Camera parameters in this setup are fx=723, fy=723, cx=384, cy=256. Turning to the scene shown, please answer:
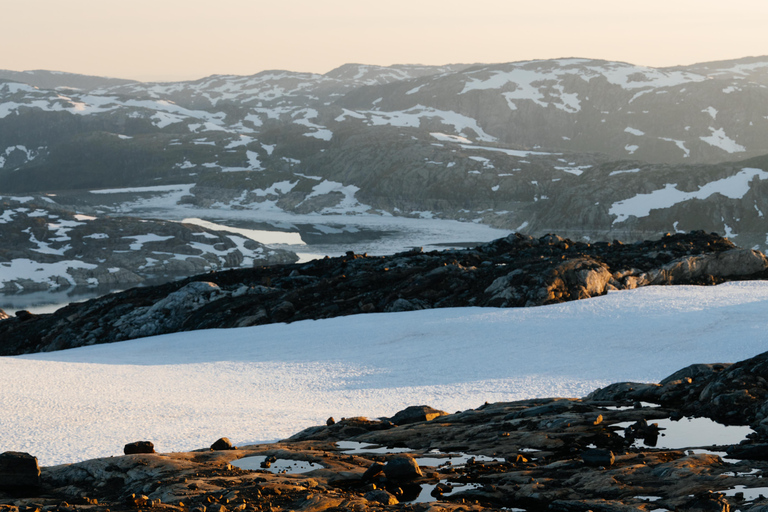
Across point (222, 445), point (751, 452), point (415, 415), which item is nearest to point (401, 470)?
point (222, 445)

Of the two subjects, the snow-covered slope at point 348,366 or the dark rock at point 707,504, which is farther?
the snow-covered slope at point 348,366

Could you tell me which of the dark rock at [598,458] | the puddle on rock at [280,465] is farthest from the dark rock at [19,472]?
the dark rock at [598,458]

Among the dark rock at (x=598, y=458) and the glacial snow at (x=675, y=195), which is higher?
the glacial snow at (x=675, y=195)

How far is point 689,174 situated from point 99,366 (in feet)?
447

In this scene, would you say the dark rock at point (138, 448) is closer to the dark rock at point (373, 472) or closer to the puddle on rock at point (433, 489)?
the dark rock at point (373, 472)

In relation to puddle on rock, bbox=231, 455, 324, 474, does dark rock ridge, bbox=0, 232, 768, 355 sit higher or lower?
higher

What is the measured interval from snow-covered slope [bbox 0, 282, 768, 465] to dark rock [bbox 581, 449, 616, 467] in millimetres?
7328

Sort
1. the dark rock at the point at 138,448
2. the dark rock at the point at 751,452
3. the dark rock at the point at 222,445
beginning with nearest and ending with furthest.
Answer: the dark rock at the point at 751,452 → the dark rock at the point at 138,448 → the dark rock at the point at 222,445

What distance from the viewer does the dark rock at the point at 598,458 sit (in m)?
10.6

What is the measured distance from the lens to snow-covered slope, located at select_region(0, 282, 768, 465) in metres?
16.7

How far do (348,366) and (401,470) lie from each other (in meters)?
14.1

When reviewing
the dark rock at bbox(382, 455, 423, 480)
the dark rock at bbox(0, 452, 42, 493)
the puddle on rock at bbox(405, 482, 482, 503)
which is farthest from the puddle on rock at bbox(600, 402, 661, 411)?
the dark rock at bbox(0, 452, 42, 493)

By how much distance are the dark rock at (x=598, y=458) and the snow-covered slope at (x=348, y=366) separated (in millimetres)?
7328

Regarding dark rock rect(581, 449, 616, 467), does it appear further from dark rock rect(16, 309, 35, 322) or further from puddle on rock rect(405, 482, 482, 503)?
dark rock rect(16, 309, 35, 322)
